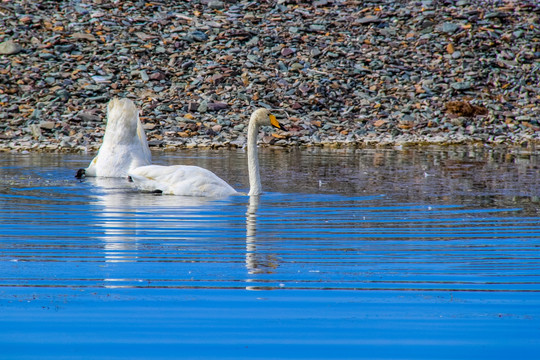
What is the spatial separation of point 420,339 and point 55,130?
1761cm

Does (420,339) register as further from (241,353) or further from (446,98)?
(446,98)

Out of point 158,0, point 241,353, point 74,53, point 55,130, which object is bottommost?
point 241,353

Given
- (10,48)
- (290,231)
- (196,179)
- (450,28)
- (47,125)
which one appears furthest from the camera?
(450,28)

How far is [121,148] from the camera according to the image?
1384cm

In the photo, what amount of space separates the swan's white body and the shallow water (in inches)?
71.4

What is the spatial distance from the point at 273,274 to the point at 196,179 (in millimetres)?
5446

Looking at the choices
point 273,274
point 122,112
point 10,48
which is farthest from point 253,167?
point 10,48

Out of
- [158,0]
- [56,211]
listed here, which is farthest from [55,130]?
[56,211]

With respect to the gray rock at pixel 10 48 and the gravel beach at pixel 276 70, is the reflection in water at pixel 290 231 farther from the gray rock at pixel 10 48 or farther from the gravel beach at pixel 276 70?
the gray rock at pixel 10 48

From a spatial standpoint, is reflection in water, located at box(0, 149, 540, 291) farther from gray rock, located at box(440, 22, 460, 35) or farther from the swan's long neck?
gray rock, located at box(440, 22, 460, 35)

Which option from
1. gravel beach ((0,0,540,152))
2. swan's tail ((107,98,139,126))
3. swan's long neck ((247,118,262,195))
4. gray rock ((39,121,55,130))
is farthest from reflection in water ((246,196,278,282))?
gray rock ((39,121,55,130))

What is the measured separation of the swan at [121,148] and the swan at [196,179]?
129 cm

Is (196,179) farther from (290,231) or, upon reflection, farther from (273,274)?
(273,274)

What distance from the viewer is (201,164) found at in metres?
15.7
